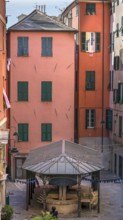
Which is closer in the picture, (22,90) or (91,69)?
(22,90)

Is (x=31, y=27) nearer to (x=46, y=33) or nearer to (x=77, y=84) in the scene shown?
(x=46, y=33)

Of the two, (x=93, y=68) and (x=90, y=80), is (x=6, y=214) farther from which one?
(x=93, y=68)

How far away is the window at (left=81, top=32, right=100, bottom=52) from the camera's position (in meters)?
56.2

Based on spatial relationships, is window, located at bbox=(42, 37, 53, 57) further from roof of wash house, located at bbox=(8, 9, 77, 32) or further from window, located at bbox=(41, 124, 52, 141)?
window, located at bbox=(41, 124, 52, 141)

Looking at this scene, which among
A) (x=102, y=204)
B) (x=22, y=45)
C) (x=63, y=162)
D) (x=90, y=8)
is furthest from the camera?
(x=90, y=8)

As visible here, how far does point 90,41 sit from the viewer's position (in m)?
56.2

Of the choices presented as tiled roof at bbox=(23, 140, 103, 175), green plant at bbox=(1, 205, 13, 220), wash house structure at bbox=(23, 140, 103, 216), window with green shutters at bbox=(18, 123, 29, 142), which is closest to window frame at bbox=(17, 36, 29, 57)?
window with green shutters at bbox=(18, 123, 29, 142)

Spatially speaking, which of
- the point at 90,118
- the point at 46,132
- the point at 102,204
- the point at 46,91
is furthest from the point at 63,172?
the point at 90,118

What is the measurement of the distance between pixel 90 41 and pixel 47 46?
5134mm

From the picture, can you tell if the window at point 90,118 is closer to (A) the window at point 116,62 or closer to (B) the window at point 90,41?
(A) the window at point 116,62

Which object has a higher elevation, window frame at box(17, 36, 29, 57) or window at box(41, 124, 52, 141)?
window frame at box(17, 36, 29, 57)

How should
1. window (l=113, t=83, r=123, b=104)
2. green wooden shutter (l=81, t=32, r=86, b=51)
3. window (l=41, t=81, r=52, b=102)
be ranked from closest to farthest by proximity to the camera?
window (l=113, t=83, r=123, b=104), window (l=41, t=81, r=52, b=102), green wooden shutter (l=81, t=32, r=86, b=51)

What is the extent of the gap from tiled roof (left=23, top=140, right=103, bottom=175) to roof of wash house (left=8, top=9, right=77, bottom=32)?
14.4m

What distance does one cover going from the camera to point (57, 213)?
37500mm
